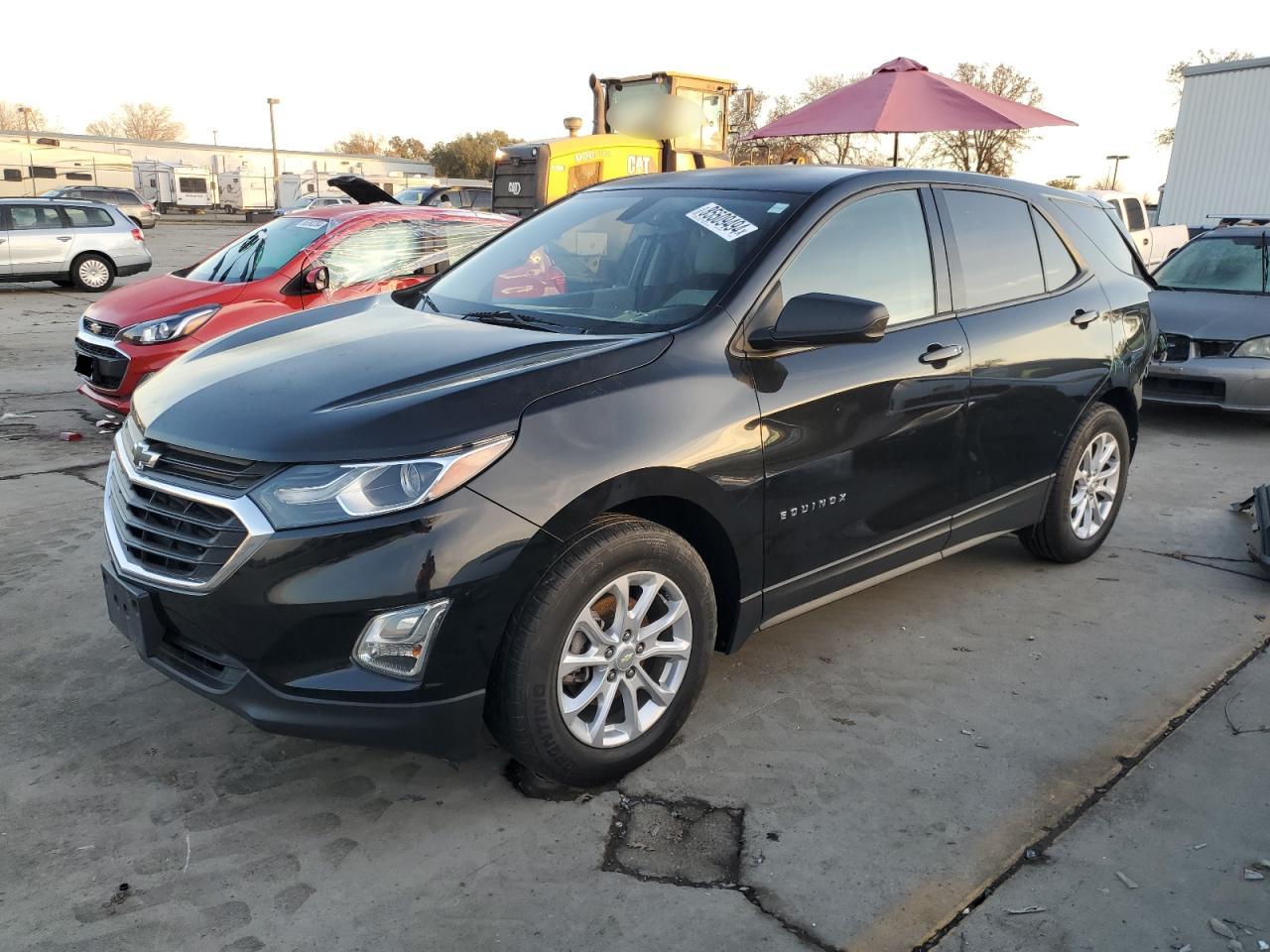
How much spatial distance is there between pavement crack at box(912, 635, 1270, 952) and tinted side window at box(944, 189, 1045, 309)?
5.39 ft

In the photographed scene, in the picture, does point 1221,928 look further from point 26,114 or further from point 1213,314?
point 26,114

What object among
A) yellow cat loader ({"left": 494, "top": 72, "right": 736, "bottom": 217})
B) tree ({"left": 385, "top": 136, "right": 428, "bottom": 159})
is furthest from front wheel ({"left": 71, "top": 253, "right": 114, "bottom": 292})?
tree ({"left": 385, "top": 136, "right": 428, "bottom": 159})

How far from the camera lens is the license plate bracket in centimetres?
270

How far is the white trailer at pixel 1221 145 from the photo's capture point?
774 inches

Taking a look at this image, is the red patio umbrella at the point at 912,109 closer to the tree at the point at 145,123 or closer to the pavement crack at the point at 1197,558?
the pavement crack at the point at 1197,558

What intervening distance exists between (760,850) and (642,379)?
1.32m

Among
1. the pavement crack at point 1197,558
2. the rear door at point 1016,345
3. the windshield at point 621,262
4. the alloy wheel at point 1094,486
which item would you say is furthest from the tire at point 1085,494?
the windshield at point 621,262

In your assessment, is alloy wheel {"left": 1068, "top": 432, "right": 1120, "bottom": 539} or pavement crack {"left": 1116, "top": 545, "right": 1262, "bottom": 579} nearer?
alloy wheel {"left": 1068, "top": 432, "right": 1120, "bottom": 539}

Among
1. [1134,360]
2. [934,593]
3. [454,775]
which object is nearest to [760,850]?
[454,775]

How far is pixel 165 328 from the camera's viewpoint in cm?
703

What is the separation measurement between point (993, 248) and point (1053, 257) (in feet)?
1.58

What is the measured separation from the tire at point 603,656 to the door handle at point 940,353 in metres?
1.27

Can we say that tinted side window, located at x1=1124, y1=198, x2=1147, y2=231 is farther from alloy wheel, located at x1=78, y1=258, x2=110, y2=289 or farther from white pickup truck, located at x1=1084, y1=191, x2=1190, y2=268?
Result: alloy wheel, located at x1=78, y1=258, x2=110, y2=289

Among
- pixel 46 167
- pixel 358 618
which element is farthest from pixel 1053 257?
pixel 46 167
